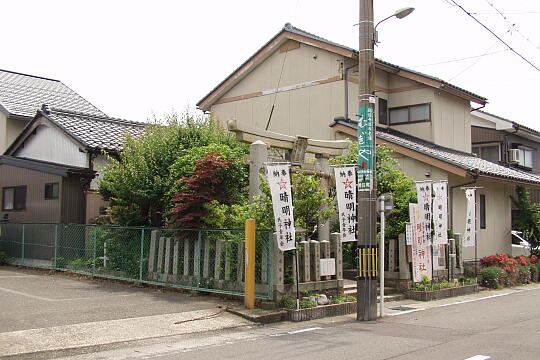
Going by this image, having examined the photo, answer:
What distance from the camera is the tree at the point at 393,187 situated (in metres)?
15.1

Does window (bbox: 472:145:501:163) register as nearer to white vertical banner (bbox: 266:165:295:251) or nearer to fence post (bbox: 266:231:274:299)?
white vertical banner (bbox: 266:165:295:251)

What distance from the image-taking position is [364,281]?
11.4 meters

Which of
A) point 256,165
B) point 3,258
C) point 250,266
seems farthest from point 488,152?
point 3,258

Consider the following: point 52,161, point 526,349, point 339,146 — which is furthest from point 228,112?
point 526,349

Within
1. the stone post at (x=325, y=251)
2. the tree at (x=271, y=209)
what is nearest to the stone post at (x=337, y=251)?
the stone post at (x=325, y=251)

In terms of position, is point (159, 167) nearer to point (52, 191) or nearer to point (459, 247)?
point (52, 191)

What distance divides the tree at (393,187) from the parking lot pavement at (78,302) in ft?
18.2

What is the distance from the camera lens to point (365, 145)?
11742 mm

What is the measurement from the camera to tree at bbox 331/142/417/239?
49.6 ft

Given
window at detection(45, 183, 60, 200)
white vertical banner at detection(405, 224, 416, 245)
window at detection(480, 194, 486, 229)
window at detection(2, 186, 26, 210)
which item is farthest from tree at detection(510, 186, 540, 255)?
window at detection(2, 186, 26, 210)

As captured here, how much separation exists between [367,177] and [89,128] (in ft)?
43.5

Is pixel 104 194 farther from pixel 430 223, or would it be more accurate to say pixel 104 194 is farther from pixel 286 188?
pixel 430 223

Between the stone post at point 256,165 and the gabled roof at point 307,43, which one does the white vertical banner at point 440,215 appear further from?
the gabled roof at point 307,43

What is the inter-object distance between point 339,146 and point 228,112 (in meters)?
9.28
